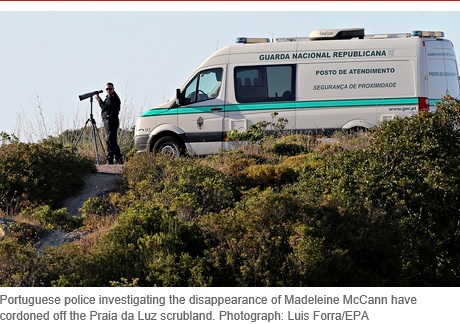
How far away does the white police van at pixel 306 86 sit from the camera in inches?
965

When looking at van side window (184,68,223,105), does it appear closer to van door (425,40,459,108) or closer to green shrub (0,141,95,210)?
green shrub (0,141,95,210)

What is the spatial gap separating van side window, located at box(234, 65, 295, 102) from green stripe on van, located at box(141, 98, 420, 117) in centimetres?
13

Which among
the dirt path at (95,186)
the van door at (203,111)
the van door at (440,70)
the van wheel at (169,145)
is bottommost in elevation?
the dirt path at (95,186)

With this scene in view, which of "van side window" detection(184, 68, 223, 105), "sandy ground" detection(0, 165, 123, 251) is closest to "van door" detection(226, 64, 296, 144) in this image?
"van side window" detection(184, 68, 223, 105)

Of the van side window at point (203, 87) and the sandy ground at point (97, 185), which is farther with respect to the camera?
the van side window at point (203, 87)

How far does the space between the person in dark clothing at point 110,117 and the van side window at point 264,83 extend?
7.90 feet

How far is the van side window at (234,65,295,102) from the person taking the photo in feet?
81.9

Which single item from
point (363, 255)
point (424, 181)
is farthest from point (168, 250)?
point (424, 181)

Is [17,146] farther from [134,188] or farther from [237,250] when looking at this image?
[237,250]

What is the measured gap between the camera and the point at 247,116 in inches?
987

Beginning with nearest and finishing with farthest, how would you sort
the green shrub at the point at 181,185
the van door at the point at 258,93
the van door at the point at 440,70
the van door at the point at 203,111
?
the green shrub at the point at 181,185, the van door at the point at 440,70, the van door at the point at 258,93, the van door at the point at 203,111

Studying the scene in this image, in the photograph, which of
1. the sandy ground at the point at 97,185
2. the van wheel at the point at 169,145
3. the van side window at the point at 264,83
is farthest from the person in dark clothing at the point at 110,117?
the van side window at the point at 264,83

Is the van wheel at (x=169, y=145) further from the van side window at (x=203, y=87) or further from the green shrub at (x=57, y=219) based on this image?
the green shrub at (x=57, y=219)

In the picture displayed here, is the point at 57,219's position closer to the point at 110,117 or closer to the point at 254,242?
the point at 254,242
